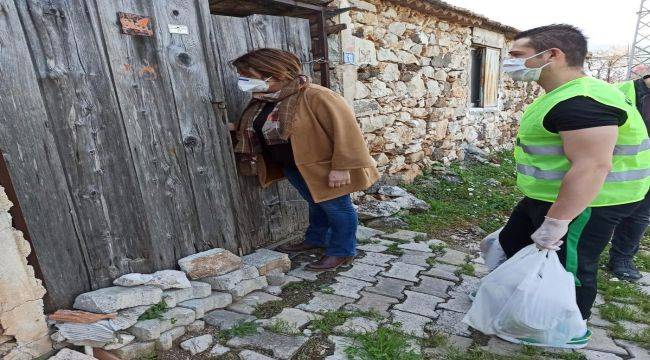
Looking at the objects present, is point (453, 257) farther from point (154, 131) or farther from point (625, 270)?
point (154, 131)

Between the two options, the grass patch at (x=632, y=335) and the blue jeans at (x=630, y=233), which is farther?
the blue jeans at (x=630, y=233)

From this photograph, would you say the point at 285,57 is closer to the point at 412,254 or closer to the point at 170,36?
the point at 170,36

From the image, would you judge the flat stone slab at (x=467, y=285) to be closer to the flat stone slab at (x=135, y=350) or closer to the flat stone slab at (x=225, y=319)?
the flat stone slab at (x=225, y=319)

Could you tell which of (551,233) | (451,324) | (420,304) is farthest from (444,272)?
(551,233)

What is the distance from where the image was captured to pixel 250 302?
256 centimetres

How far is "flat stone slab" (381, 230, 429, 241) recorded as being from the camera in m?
3.83

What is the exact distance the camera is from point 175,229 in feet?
8.74

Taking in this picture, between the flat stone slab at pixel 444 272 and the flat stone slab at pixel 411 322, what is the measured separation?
67 cm

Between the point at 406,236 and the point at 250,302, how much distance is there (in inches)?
74.0

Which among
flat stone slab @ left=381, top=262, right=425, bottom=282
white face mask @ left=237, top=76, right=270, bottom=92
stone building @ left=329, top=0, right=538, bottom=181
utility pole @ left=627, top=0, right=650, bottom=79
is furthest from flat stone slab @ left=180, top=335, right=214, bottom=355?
utility pole @ left=627, top=0, right=650, bottom=79

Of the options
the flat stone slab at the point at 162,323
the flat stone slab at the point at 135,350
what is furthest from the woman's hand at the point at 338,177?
the flat stone slab at the point at 135,350

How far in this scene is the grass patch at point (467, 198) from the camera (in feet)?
14.5

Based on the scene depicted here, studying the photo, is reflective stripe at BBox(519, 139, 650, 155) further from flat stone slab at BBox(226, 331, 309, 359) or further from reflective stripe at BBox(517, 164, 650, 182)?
flat stone slab at BBox(226, 331, 309, 359)

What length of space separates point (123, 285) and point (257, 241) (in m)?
1.19
